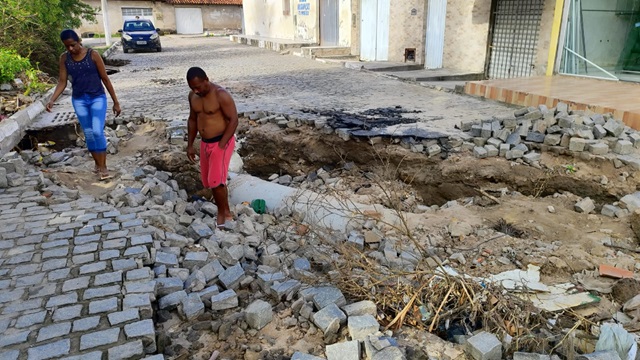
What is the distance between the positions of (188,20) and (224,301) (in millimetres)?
38463

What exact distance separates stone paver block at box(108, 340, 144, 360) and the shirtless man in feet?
6.41

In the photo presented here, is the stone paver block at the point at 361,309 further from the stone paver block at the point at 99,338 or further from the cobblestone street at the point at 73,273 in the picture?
the stone paver block at the point at 99,338

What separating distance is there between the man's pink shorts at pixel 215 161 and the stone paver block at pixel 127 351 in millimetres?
2125

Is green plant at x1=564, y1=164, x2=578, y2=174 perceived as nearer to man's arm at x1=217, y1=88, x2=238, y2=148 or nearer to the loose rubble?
the loose rubble

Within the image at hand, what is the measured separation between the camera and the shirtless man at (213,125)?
402 cm

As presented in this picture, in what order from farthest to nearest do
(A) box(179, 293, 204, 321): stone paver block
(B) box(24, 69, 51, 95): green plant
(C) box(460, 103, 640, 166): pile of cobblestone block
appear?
(B) box(24, 69, 51, 95): green plant
(C) box(460, 103, 640, 166): pile of cobblestone block
(A) box(179, 293, 204, 321): stone paver block

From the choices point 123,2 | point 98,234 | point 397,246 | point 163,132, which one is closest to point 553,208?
point 397,246

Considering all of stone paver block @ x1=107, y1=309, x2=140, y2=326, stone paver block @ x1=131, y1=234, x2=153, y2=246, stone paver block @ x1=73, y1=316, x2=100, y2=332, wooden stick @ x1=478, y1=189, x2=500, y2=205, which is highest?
stone paver block @ x1=131, y1=234, x2=153, y2=246

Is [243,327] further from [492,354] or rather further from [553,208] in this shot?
[553,208]

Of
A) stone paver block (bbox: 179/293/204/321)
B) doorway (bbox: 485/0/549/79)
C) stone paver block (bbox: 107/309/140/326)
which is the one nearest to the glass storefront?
doorway (bbox: 485/0/549/79)

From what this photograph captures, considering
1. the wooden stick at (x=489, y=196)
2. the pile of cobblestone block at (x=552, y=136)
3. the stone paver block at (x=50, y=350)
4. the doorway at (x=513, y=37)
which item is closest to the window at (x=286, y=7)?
the doorway at (x=513, y=37)

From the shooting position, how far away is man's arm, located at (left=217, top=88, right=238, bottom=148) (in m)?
4.07

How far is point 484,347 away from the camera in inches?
90.5

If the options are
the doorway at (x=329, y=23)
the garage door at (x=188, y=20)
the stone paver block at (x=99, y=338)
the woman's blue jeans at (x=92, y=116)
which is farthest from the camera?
the garage door at (x=188, y=20)
